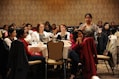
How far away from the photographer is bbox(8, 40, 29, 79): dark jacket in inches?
221

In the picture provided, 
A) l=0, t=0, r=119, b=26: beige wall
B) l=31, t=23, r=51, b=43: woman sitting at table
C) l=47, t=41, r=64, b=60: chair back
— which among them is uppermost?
l=0, t=0, r=119, b=26: beige wall

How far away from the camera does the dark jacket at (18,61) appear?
5625 millimetres

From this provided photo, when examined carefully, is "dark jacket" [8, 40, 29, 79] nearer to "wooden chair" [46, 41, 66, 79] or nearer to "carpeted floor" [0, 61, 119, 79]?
"wooden chair" [46, 41, 66, 79]

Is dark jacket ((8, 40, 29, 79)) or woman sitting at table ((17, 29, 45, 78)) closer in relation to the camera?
dark jacket ((8, 40, 29, 79))

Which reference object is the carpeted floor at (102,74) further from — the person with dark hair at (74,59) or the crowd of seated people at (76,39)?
the person with dark hair at (74,59)

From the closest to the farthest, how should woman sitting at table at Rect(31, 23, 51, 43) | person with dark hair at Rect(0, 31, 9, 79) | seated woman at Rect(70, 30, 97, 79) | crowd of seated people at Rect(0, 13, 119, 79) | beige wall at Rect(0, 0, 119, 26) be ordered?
1. person with dark hair at Rect(0, 31, 9, 79)
2. seated woman at Rect(70, 30, 97, 79)
3. crowd of seated people at Rect(0, 13, 119, 79)
4. woman sitting at table at Rect(31, 23, 51, 43)
5. beige wall at Rect(0, 0, 119, 26)

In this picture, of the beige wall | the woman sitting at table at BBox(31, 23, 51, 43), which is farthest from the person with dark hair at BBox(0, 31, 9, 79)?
the beige wall

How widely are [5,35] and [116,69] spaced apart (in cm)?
329

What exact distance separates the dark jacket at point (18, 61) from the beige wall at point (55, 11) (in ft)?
23.7

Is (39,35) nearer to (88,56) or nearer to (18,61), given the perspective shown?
(88,56)

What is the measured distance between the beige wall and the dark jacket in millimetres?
7220

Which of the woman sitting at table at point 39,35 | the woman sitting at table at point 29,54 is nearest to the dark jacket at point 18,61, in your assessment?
the woman sitting at table at point 29,54

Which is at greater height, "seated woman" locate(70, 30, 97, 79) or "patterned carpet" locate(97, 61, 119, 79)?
"seated woman" locate(70, 30, 97, 79)

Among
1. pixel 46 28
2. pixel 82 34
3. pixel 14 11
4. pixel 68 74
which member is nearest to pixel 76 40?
pixel 82 34
